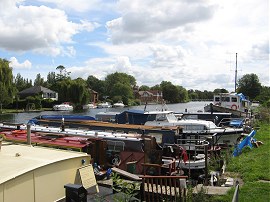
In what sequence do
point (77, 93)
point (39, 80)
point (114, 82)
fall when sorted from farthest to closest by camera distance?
1. point (114, 82)
2. point (39, 80)
3. point (77, 93)

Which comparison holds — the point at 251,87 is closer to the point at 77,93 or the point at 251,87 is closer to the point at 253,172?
the point at 77,93

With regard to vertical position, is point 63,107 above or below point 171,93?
below

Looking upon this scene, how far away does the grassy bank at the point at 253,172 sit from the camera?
8.93m

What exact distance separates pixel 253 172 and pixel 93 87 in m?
144

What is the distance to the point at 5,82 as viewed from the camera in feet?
196

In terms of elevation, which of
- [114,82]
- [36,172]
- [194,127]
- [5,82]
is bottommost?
[194,127]

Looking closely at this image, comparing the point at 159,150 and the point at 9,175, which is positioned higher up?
the point at 9,175

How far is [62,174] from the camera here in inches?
268

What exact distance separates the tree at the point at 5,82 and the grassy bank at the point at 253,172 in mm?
51630

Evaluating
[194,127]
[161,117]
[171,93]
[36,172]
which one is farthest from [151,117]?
[171,93]

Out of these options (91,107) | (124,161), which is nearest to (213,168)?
(124,161)

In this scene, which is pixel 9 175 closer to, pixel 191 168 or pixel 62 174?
pixel 62 174

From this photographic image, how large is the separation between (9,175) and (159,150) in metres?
9.56

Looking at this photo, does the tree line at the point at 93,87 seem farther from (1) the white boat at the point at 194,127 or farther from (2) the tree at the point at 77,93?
(1) the white boat at the point at 194,127
